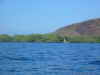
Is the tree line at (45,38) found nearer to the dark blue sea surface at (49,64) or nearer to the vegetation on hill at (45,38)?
the vegetation on hill at (45,38)

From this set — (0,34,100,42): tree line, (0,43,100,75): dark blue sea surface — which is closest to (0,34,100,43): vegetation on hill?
(0,34,100,42): tree line

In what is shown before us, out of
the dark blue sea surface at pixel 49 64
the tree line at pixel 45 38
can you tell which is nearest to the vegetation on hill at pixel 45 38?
the tree line at pixel 45 38

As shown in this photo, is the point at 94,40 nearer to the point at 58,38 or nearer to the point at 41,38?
the point at 58,38

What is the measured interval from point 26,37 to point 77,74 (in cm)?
8762

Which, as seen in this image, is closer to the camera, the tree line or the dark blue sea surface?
the dark blue sea surface

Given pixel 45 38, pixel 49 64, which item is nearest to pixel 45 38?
pixel 45 38

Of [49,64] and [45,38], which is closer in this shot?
[49,64]

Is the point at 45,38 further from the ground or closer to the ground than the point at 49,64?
further from the ground

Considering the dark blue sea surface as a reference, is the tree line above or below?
above

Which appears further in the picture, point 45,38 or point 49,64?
point 45,38

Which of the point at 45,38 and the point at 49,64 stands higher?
the point at 45,38

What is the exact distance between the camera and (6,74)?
1198 centimetres

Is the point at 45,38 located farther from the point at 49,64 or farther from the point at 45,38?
the point at 49,64

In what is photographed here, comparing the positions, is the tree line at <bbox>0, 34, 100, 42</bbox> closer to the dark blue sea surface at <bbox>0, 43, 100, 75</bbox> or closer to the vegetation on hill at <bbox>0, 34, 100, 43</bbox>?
the vegetation on hill at <bbox>0, 34, 100, 43</bbox>
